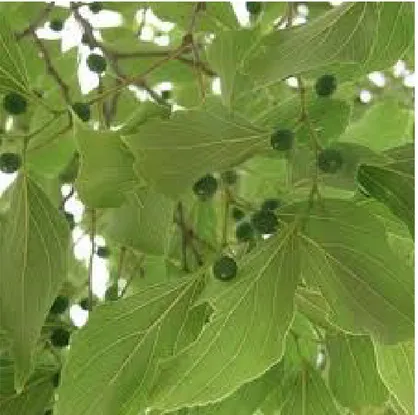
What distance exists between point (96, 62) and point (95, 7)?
243 millimetres

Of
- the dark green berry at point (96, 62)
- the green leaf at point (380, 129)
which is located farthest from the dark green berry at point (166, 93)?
the green leaf at point (380, 129)

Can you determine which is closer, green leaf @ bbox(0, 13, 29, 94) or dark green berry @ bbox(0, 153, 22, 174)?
green leaf @ bbox(0, 13, 29, 94)

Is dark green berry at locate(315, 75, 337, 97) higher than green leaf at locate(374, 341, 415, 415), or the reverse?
dark green berry at locate(315, 75, 337, 97)

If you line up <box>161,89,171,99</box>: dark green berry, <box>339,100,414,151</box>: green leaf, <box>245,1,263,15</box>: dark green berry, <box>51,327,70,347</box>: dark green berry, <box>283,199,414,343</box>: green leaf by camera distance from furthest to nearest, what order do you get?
1. <box>161,89,171,99</box>: dark green berry
2. <box>245,1,263,15</box>: dark green berry
3. <box>339,100,414,151</box>: green leaf
4. <box>51,327,70,347</box>: dark green berry
5. <box>283,199,414,343</box>: green leaf

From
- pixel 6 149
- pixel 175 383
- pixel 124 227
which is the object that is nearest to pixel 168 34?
pixel 6 149

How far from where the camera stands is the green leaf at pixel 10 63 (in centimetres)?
133

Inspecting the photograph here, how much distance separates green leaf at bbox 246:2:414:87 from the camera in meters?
1.22

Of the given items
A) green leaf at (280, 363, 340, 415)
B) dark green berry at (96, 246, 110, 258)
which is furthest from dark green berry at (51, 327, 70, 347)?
dark green berry at (96, 246, 110, 258)

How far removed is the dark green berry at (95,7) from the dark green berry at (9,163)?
0.56 metres

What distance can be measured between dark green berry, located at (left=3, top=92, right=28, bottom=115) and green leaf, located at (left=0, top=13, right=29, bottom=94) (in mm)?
23

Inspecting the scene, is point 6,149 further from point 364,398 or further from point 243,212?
point 364,398

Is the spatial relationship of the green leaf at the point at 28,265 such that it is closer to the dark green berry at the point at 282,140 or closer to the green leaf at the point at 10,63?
the green leaf at the point at 10,63

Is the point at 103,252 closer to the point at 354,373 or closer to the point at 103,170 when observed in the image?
the point at 354,373

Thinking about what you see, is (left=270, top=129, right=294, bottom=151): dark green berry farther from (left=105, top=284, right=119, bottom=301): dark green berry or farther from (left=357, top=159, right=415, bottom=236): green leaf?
(left=105, top=284, right=119, bottom=301): dark green berry
